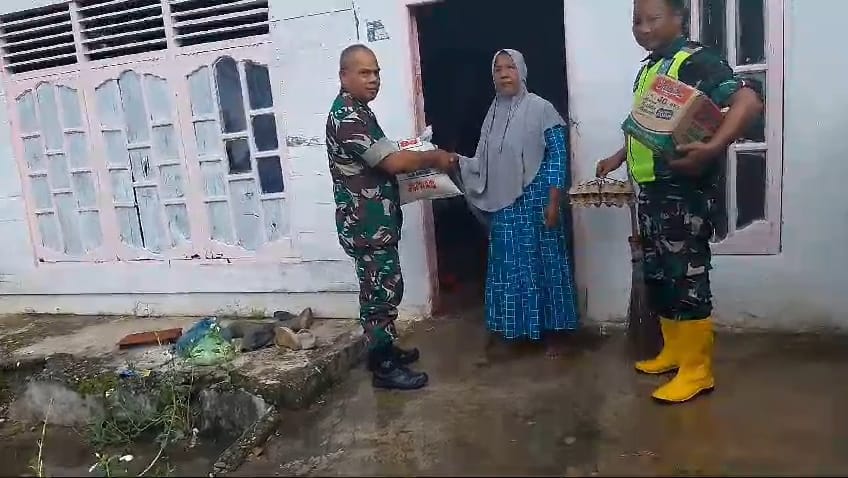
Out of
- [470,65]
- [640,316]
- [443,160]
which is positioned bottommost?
[640,316]

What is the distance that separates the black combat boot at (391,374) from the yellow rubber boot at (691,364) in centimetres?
121

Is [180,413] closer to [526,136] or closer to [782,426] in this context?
[526,136]

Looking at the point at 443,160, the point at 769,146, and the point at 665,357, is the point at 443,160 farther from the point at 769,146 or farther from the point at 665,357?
the point at 769,146

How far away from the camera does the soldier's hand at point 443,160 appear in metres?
3.59

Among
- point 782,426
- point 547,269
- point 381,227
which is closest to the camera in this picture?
point 782,426

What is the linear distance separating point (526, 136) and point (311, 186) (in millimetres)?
1690

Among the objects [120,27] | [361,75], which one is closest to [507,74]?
[361,75]

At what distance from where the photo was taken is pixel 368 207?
139 inches

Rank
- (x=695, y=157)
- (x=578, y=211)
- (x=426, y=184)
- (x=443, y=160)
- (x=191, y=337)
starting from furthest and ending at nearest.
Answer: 1. (x=191, y=337)
2. (x=578, y=211)
3. (x=426, y=184)
4. (x=443, y=160)
5. (x=695, y=157)

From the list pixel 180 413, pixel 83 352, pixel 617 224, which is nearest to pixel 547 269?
pixel 617 224

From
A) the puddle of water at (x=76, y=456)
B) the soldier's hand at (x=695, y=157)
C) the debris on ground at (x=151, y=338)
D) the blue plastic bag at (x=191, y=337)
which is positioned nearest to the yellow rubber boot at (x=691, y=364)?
the soldier's hand at (x=695, y=157)

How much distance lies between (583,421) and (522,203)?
1.23 metres

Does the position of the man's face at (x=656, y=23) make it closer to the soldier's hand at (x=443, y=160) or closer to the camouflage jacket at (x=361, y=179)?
the soldier's hand at (x=443, y=160)

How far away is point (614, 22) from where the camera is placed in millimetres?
3914
